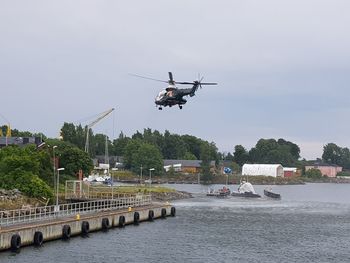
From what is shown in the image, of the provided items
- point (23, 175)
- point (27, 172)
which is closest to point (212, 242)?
point (23, 175)

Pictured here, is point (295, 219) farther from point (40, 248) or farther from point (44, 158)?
point (40, 248)

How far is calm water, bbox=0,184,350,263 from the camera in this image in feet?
224

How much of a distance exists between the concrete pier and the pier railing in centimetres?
124

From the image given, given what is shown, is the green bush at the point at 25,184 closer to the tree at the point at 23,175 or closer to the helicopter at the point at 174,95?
the tree at the point at 23,175

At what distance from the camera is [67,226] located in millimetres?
77125

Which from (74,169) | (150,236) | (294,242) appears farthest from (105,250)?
(74,169)

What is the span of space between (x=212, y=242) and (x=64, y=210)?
847 inches

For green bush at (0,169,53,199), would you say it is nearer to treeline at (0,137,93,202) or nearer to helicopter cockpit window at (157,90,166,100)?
treeline at (0,137,93,202)

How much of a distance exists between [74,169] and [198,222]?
50.9 meters

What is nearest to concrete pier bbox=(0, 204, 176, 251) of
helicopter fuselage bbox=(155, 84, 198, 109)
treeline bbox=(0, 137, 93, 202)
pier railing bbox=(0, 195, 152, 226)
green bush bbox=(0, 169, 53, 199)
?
pier railing bbox=(0, 195, 152, 226)

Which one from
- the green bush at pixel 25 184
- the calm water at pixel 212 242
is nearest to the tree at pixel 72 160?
the calm water at pixel 212 242

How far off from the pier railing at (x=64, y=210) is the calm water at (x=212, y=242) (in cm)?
476

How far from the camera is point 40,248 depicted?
6825cm

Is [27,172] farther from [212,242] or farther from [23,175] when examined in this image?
[212,242]
